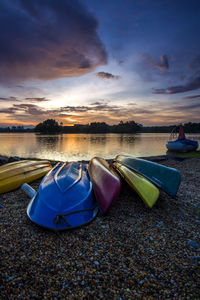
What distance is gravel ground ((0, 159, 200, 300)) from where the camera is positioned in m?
1.91

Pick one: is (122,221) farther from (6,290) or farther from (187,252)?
(6,290)

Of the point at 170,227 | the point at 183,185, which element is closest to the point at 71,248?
the point at 170,227

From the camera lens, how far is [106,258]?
2393 mm

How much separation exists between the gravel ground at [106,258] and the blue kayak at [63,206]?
0.56ft

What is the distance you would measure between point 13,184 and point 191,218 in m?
5.42

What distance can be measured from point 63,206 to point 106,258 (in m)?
1.30

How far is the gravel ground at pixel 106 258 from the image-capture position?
75.2 inches

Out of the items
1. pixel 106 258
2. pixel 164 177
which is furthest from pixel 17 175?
pixel 164 177

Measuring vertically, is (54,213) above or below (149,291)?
above

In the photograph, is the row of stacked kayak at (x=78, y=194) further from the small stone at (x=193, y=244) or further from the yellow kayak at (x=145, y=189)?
the small stone at (x=193, y=244)

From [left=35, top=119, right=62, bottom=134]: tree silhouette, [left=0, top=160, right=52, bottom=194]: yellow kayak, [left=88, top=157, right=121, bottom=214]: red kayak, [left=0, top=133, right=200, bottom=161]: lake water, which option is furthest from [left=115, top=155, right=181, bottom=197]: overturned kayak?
[left=35, top=119, right=62, bottom=134]: tree silhouette

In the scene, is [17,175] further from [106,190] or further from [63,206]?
[106,190]

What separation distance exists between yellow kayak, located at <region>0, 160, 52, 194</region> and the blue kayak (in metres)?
1.85

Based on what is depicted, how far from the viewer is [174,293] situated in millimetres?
1901
